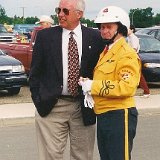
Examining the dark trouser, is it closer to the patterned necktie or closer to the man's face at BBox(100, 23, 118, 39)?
the patterned necktie

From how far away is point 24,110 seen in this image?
9.73 m

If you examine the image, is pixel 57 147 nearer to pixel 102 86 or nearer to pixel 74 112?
pixel 74 112

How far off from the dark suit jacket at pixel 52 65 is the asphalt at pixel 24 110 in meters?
4.72

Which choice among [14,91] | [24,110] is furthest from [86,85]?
[14,91]

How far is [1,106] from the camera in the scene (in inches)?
401

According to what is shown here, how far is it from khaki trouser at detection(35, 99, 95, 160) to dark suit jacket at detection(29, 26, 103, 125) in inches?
2.9

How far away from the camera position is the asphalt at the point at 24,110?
888cm

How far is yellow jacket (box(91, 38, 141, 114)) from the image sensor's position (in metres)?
3.54

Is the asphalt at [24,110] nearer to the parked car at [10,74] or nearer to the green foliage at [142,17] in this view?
the parked car at [10,74]

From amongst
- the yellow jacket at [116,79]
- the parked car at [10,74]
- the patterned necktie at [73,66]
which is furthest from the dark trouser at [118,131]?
the parked car at [10,74]

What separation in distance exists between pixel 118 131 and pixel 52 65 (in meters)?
0.84

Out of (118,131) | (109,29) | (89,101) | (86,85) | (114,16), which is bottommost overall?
(118,131)

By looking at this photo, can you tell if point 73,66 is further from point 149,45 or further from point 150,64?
point 149,45

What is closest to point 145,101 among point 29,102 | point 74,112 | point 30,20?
point 29,102
